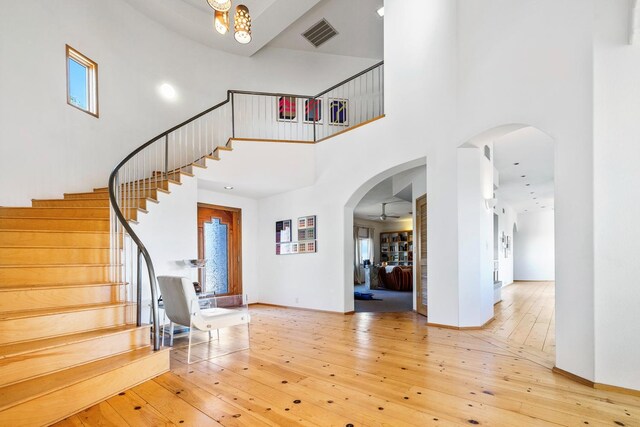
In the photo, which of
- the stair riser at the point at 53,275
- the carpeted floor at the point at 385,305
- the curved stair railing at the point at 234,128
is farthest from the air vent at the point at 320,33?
the stair riser at the point at 53,275

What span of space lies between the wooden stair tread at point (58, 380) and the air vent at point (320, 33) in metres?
7.68

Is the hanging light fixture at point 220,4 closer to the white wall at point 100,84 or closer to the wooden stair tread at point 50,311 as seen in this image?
the wooden stair tread at point 50,311

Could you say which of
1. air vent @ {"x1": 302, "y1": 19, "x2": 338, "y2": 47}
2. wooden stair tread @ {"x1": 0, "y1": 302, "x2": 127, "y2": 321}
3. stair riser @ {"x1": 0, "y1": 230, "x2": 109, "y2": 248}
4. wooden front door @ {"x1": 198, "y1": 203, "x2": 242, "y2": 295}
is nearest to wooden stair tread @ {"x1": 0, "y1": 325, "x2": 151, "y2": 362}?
wooden stair tread @ {"x1": 0, "y1": 302, "x2": 127, "y2": 321}

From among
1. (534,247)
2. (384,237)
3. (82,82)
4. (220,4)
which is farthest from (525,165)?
(82,82)

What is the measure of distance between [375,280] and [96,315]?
938 centimetres

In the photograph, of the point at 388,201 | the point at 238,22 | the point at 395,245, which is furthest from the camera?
the point at 395,245

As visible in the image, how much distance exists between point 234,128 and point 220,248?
9.50 feet

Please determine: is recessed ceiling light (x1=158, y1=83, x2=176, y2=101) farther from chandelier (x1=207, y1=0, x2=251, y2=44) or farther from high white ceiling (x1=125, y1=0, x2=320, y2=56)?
chandelier (x1=207, y1=0, x2=251, y2=44)

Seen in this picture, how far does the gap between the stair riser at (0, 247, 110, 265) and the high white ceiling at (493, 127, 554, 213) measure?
6.53 meters

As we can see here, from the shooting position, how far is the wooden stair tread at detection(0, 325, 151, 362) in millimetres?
2342

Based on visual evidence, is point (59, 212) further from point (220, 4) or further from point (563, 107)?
point (563, 107)

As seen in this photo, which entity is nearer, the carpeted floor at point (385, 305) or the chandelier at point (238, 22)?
the chandelier at point (238, 22)

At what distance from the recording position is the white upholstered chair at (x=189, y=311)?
3.51m

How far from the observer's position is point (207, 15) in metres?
7.04
